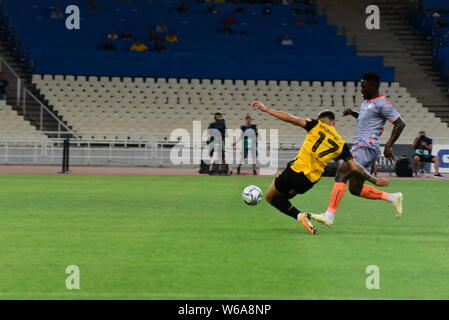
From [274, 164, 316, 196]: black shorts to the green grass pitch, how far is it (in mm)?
606

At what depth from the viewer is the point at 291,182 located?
12156mm

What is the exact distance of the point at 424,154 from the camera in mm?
30266

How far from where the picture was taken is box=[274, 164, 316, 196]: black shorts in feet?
39.9

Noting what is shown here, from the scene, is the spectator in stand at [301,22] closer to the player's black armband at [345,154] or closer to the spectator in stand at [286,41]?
the spectator in stand at [286,41]

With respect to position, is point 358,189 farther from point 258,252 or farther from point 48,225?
point 48,225

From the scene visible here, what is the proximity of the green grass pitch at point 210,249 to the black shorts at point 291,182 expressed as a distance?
61 centimetres

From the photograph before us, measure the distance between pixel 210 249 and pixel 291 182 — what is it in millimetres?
2522

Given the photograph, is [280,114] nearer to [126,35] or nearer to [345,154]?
[345,154]

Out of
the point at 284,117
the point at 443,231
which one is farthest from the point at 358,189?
the point at 284,117

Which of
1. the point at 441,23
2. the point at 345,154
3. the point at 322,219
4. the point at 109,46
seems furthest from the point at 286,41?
the point at 322,219

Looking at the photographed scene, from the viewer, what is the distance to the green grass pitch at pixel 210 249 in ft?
24.7

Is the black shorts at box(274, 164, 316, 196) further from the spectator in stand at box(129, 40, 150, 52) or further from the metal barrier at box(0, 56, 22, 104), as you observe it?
the spectator in stand at box(129, 40, 150, 52)
